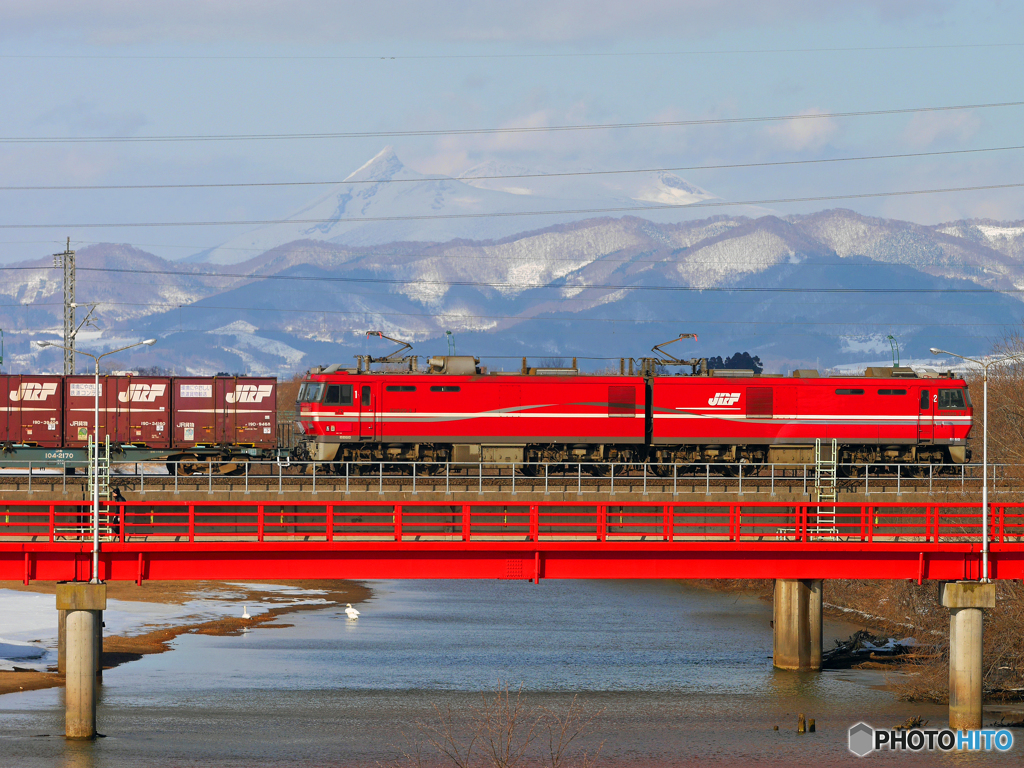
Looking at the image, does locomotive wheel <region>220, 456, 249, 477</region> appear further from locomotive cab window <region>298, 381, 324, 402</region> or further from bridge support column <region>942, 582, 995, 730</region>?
bridge support column <region>942, 582, 995, 730</region>

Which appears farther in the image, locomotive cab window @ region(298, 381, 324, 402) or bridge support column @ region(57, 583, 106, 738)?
locomotive cab window @ region(298, 381, 324, 402)

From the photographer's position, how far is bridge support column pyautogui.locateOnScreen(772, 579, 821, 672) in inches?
1900

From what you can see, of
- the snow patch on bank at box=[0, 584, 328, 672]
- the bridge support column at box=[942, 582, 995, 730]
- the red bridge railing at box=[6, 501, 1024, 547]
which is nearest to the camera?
the red bridge railing at box=[6, 501, 1024, 547]

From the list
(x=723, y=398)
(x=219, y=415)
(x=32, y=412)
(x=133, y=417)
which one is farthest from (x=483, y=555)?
(x=32, y=412)

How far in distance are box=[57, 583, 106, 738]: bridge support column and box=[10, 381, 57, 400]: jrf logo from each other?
29.8m

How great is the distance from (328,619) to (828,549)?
108 ft

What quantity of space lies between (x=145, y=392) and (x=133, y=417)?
1.36 metres

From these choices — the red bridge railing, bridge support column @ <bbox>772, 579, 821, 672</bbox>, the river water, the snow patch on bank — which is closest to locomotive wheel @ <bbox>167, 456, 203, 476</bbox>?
the snow patch on bank

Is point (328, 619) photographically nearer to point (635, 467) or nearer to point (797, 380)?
point (635, 467)

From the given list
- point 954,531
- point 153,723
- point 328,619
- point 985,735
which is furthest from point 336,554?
point 328,619

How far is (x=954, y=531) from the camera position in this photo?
4547 cm

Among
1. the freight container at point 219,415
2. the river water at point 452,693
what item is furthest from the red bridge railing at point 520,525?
the freight container at point 219,415

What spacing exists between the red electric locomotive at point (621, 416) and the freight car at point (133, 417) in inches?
211

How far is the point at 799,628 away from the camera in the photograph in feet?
159
